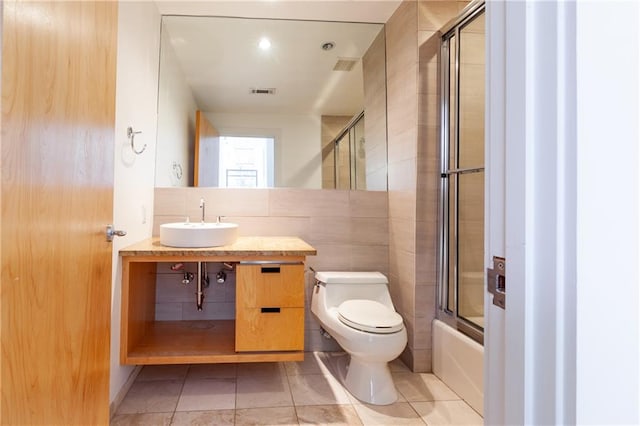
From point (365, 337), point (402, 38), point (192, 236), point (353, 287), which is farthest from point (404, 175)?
point (192, 236)

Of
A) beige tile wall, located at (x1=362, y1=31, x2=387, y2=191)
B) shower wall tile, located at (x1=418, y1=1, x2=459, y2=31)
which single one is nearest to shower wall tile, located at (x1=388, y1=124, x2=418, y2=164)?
beige tile wall, located at (x1=362, y1=31, x2=387, y2=191)

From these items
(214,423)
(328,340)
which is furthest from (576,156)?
(328,340)

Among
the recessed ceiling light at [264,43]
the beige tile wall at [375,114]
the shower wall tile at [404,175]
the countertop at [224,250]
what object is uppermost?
the recessed ceiling light at [264,43]

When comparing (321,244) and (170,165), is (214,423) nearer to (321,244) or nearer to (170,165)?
(321,244)

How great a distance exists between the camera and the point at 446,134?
2275 millimetres

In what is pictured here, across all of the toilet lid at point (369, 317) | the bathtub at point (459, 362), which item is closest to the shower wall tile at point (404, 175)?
the toilet lid at point (369, 317)

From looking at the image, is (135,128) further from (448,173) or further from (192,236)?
(448,173)

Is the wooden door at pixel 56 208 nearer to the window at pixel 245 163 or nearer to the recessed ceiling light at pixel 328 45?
the window at pixel 245 163

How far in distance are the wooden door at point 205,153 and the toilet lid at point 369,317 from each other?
129cm

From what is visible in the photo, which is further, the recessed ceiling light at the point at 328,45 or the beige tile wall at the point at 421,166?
the recessed ceiling light at the point at 328,45

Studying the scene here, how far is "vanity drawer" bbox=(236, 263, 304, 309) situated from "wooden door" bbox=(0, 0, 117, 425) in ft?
2.28

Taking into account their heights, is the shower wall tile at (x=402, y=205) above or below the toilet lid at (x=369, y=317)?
above

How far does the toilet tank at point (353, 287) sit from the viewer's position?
2.34 metres
